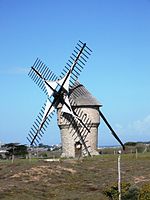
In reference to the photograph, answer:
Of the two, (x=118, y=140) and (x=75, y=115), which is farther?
(x=118, y=140)

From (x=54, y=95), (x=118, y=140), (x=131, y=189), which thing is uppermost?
(x=54, y=95)

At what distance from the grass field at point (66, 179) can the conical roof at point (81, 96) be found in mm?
10449

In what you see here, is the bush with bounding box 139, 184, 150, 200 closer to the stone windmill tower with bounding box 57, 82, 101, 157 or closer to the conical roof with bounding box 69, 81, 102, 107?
the stone windmill tower with bounding box 57, 82, 101, 157

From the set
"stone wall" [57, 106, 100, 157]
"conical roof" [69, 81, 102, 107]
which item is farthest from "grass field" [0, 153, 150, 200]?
"conical roof" [69, 81, 102, 107]

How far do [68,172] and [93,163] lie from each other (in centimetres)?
610

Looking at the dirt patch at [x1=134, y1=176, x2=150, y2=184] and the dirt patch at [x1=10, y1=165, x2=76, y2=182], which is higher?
the dirt patch at [x1=10, y1=165, x2=76, y2=182]

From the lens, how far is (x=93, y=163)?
42031mm

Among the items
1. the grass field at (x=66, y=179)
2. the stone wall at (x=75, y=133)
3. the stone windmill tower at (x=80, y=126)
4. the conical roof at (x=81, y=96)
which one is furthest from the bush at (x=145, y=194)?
the conical roof at (x=81, y=96)

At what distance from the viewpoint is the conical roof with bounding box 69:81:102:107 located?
51625mm

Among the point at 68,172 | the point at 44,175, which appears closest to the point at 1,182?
the point at 44,175

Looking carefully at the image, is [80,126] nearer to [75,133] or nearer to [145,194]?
[75,133]

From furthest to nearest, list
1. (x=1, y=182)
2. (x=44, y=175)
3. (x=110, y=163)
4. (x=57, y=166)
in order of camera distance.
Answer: (x=110, y=163), (x=57, y=166), (x=44, y=175), (x=1, y=182)

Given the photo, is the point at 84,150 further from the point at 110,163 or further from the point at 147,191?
the point at 147,191

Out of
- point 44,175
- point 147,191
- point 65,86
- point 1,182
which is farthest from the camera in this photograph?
point 65,86
